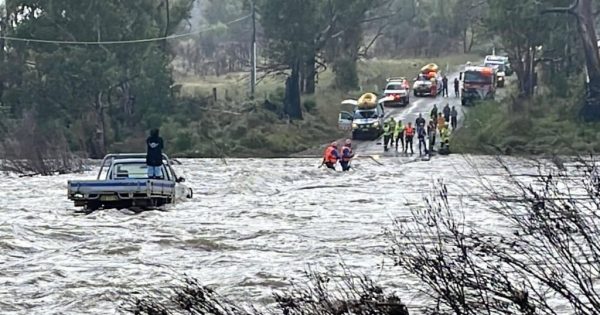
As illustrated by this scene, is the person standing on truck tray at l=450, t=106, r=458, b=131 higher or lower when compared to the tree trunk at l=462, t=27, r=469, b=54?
lower

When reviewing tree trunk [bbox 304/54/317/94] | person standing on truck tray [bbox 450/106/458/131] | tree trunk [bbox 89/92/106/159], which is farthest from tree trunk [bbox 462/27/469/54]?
tree trunk [bbox 89/92/106/159]

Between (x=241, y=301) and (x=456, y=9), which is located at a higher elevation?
(x=456, y=9)

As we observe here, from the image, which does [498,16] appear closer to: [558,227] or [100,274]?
[100,274]

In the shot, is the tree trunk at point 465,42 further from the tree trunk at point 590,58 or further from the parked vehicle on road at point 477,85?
the tree trunk at point 590,58

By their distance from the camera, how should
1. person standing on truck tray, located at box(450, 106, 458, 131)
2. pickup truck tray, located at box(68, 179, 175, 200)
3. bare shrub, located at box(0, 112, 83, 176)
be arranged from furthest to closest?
person standing on truck tray, located at box(450, 106, 458, 131) → bare shrub, located at box(0, 112, 83, 176) → pickup truck tray, located at box(68, 179, 175, 200)

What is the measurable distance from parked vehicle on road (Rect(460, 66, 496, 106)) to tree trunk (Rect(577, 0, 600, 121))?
10.7 metres

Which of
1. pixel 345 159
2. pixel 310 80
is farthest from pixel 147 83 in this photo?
pixel 345 159

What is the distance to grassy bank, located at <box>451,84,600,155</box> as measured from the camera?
151 feet

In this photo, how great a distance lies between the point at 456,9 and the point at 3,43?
1776 inches

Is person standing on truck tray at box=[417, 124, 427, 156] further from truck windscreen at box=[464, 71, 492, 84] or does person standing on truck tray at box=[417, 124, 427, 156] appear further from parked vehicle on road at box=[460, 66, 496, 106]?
truck windscreen at box=[464, 71, 492, 84]

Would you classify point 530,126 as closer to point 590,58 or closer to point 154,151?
point 590,58

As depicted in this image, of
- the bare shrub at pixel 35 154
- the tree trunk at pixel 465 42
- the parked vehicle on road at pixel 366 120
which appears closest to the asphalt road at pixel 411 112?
the parked vehicle on road at pixel 366 120

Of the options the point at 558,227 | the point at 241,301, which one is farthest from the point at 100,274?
the point at 558,227

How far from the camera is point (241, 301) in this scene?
47.6 ft
